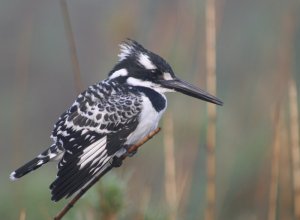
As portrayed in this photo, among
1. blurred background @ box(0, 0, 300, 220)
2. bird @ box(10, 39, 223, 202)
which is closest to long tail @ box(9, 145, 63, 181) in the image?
bird @ box(10, 39, 223, 202)

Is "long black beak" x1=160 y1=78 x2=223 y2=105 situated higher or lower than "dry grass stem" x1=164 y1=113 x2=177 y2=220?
higher

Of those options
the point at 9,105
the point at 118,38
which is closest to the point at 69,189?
the point at 118,38

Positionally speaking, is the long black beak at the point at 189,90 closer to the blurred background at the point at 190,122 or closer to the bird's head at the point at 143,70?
the bird's head at the point at 143,70

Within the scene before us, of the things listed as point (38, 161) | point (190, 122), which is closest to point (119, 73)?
point (38, 161)

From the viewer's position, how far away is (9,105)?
29.7 ft

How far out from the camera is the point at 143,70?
15.7ft

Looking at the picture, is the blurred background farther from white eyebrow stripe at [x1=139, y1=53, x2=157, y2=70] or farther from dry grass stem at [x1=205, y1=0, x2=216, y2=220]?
white eyebrow stripe at [x1=139, y1=53, x2=157, y2=70]

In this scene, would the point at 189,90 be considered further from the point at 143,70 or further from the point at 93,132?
the point at 93,132

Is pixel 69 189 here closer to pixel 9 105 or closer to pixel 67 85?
pixel 9 105

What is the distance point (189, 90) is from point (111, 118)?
388 mm

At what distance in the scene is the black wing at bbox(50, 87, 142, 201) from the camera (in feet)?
14.0

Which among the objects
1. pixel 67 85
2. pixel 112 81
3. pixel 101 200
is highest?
pixel 112 81

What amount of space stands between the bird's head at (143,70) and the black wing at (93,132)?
0.16m

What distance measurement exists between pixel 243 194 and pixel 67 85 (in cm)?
501
